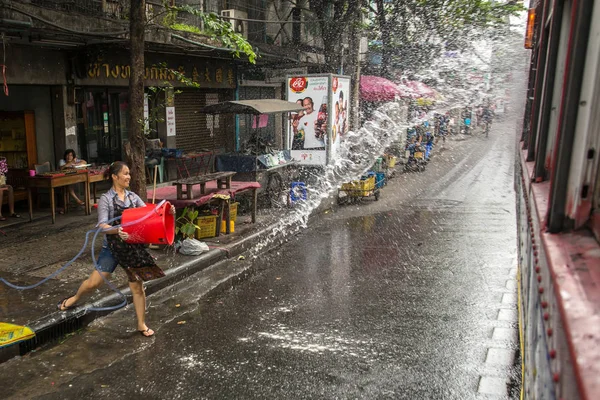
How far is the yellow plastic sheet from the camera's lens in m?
5.02

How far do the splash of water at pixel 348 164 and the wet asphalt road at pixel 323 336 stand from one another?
1.16 metres

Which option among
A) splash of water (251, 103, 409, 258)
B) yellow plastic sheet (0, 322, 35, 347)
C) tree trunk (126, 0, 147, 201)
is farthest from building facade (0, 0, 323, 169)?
yellow plastic sheet (0, 322, 35, 347)

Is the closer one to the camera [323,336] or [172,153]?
[323,336]

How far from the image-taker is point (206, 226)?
9.39 metres

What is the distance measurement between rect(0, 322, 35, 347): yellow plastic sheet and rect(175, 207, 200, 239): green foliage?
344cm

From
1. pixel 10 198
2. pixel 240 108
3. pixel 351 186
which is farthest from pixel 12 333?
pixel 351 186

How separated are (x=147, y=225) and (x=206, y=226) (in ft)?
14.3

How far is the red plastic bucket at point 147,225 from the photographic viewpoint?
504 cm

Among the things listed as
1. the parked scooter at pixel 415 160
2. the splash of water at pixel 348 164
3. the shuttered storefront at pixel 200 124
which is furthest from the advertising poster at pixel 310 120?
the parked scooter at pixel 415 160

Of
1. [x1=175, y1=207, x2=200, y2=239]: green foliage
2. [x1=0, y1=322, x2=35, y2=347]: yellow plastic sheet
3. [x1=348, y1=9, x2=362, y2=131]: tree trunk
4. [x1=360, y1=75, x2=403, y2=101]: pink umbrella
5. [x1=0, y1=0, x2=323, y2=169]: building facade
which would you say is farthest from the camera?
[x1=360, y1=75, x2=403, y2=101]: pink umbrella

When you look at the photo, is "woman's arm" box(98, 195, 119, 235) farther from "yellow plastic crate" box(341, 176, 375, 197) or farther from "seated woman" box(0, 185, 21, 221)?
"yellow plastic crate" box(341, 176, 375, 197)

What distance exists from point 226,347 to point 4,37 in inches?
270

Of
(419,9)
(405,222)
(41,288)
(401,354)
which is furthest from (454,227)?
(419,9)

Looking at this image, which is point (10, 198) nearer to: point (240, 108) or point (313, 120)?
point (240, 108)
